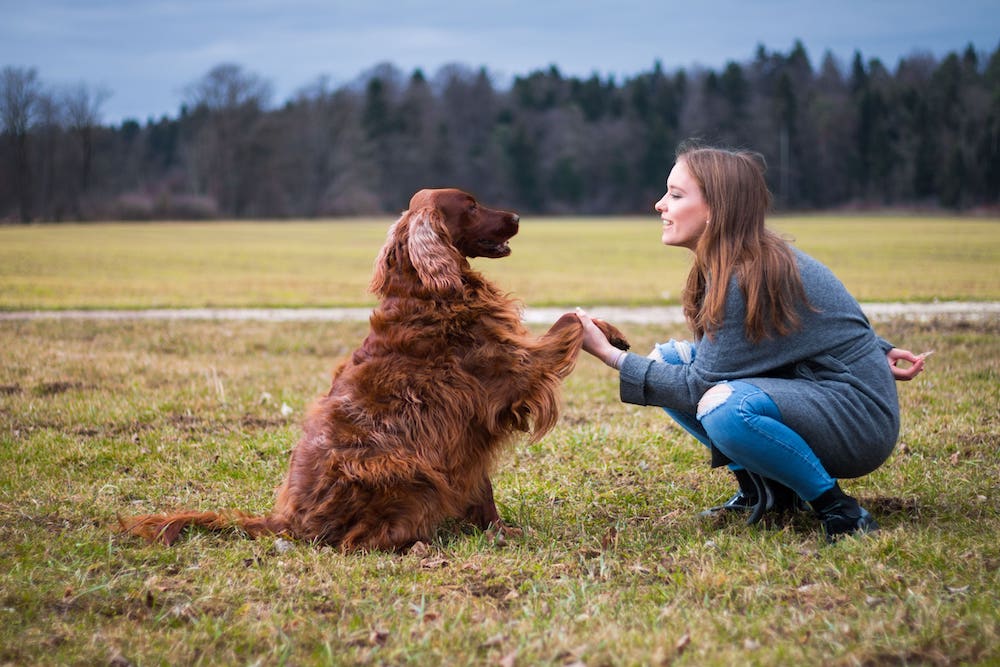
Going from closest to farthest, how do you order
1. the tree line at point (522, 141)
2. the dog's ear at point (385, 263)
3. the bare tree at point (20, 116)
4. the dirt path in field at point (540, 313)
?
the dog's ear at point (385, 263), the dirt path in field at point (540, 313), the bare tree at point (20, 116), the tree line at point (522, 141)

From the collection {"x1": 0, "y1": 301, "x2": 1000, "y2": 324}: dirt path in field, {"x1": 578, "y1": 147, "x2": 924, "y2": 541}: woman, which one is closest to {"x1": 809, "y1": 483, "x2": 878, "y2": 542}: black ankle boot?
{"x1": 578, "y1": 147, "x2": 924, "y2": 541}: woman

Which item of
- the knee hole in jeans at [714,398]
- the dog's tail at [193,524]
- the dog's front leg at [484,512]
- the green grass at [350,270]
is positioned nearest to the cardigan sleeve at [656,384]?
the knee hole in jeans at [714,398]

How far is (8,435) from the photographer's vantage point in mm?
6324

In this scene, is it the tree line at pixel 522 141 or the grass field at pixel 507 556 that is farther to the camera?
the tree line at pixel 522 141

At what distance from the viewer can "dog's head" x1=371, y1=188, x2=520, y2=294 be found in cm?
436

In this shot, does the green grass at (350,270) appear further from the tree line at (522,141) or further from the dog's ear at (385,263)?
the tree line at (522,141)

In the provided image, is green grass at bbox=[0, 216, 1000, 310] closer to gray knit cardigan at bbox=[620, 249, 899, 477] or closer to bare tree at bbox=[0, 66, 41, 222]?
gray knit cardigan at bbox=[620, 249, 899, 477]

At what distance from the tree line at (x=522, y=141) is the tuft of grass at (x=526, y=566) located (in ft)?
226

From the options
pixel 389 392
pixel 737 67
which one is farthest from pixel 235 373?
pixel 737 67

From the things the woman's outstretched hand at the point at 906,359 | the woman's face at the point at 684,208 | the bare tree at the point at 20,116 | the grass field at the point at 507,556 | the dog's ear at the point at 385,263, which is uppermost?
the bare tree at the point at 20,116

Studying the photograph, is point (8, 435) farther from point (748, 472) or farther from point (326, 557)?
point (748, 472)

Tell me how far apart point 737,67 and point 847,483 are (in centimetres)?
9692

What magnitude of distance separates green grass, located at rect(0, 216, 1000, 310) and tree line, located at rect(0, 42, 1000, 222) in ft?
118

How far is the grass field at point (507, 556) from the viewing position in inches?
121
